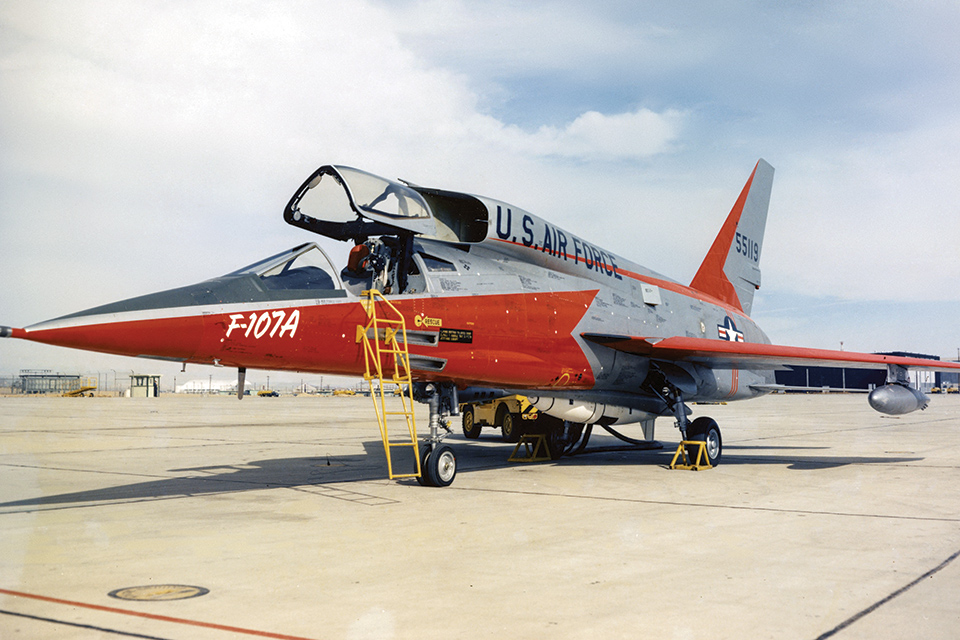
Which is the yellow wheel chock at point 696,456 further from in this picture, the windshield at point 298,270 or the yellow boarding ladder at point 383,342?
the windshield at point 298,270

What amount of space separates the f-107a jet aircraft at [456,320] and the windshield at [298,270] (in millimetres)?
18

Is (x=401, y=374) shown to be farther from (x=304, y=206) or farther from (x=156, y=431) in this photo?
(x=156, y=431)

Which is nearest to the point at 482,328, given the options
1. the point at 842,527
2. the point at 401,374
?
the point at 401,374

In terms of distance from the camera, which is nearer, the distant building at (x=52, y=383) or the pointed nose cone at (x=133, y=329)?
the pointed nose cone at (x=133, y=329)

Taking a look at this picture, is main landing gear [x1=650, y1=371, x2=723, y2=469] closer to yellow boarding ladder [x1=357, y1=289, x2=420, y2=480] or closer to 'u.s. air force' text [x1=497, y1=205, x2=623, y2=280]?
'u.s. air force' text [x1=497, y1=205, x2=623, y2=280]

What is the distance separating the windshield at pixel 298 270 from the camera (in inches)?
322

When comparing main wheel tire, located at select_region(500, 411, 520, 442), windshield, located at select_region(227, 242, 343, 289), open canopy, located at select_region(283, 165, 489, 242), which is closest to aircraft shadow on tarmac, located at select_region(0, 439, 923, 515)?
main wheel tire, located at select_region(500, 411, 520, 442)

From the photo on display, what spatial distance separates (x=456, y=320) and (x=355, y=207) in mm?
1953

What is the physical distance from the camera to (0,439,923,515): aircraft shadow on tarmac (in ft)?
27.9

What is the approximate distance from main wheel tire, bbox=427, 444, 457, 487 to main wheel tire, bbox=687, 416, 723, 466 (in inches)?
196

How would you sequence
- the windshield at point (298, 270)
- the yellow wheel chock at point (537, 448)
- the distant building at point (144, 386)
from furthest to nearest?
1. the distant building at point (144, 386)
2. the yellow wheel chock at point (537, 448)
3. the windshield at point (298, 270)

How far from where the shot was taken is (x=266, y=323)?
25.9 feet

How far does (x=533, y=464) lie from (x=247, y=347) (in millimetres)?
6573

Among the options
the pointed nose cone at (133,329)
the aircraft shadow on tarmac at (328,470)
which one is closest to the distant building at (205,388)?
the aircraft shadow on tarmac at (328,470)
